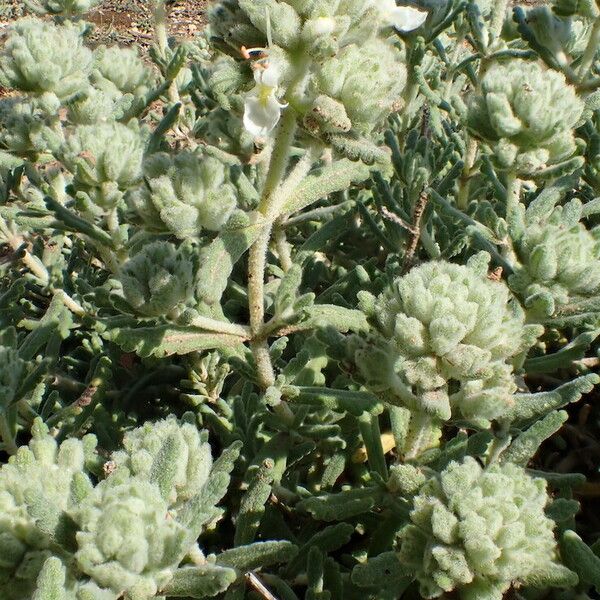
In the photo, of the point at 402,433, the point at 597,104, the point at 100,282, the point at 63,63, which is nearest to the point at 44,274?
the point at 100,282

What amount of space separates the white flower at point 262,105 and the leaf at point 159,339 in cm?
98

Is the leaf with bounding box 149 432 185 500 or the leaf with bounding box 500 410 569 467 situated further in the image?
the leaf with bounding box 500 410 569 467

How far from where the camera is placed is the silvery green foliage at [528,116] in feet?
10.8

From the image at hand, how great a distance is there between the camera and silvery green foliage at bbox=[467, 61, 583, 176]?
3.28 meters

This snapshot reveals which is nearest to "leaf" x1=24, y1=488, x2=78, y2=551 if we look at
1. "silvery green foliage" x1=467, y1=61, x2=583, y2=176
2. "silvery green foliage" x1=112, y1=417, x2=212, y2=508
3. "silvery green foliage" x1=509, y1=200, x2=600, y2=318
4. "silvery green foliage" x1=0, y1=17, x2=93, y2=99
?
"silvery green foliage" x1=112, y1=417, x2=212, y2=508

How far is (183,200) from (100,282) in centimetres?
232

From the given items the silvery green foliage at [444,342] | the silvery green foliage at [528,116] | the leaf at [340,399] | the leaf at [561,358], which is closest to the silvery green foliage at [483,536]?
the silvery green foliage at [444,342]

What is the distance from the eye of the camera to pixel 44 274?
16.2 feet

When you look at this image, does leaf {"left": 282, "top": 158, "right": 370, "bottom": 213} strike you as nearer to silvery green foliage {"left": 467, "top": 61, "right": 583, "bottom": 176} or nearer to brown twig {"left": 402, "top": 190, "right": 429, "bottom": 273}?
brown twig {"left": 402, "top": 190, "right": 429, "bottom": 273}

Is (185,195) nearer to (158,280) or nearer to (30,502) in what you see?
(158,280)

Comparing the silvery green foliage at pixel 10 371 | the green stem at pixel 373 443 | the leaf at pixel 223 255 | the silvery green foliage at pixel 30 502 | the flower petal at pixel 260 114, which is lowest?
the silvery green foliage at pixel 10 371

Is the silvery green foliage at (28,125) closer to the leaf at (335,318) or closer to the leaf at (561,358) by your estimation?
the leaf at (335,318)

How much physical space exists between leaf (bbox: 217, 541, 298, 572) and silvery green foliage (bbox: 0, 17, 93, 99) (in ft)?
10.2

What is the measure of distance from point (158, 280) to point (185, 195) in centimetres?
40
